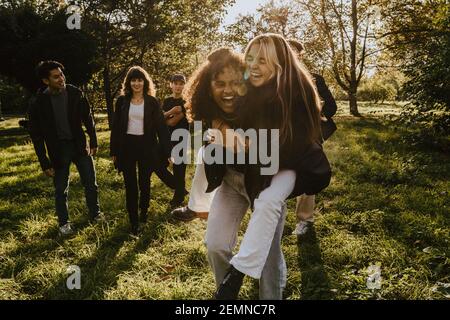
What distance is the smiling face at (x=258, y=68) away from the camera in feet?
9.34

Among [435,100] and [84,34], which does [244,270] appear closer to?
[435,100]

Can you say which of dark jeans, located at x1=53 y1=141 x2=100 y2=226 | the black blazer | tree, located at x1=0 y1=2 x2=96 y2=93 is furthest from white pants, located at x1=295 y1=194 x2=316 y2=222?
tree, located at x1=0 y1=2 x2=96 y2=93

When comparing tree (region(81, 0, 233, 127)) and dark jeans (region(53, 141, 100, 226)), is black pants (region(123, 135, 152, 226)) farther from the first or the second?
tree (region(81, 0, 233, 127))

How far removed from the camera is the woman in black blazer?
5.26 m

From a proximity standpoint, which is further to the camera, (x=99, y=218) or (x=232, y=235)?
(x=99, y=218)

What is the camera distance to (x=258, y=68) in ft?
9.45

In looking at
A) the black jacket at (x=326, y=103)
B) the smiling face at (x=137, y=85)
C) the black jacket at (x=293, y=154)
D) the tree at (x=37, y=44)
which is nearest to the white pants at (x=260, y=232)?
the black jacket at (x=293, y=154)

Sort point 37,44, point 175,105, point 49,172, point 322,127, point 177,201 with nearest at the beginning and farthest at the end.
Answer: point 322,127 → point 49,172 → point 177,201 → point 175,105 → point 37,44

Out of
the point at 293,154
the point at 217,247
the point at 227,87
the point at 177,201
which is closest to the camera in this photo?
the point at 293,154

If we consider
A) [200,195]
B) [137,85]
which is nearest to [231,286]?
[200,195]

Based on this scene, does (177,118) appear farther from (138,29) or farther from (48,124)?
(138,29)

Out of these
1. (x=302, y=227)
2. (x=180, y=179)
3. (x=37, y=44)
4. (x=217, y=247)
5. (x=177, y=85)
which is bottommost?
(x=302, y=227)

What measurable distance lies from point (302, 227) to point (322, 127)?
1304 mm

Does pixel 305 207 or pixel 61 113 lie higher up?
pixel 61 113
